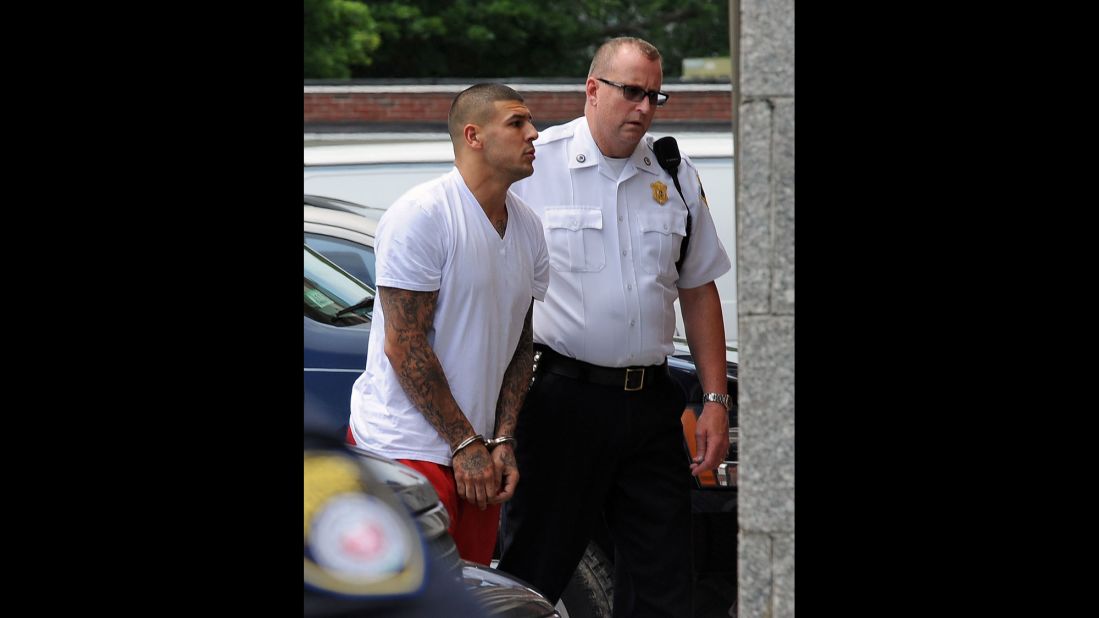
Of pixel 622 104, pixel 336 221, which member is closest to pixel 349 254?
pixel 336 221

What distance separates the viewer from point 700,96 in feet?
58.7

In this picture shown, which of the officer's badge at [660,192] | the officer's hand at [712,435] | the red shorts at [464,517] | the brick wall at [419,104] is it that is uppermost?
the brick wall at [419,104]

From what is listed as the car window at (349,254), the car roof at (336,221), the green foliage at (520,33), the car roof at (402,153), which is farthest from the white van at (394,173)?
the green foliage at (520,33)

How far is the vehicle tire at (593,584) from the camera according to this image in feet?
13.8

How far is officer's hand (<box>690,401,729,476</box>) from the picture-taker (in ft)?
12.2

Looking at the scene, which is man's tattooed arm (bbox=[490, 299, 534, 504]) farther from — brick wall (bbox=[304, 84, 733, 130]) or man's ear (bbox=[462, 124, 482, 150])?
brick wall (bbox=[304, 84, 733, 130])

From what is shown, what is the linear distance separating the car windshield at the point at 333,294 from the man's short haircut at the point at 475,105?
1.58 m

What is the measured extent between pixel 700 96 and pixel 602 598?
14.3 meters

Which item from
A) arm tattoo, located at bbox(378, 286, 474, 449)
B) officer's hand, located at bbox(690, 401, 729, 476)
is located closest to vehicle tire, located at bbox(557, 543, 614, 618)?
officer's hand, located at bbox(690, 401, 729, 476)

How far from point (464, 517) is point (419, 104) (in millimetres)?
15206

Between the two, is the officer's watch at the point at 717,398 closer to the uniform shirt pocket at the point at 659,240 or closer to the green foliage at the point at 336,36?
the uniform shirt pocket at the point at 659,240

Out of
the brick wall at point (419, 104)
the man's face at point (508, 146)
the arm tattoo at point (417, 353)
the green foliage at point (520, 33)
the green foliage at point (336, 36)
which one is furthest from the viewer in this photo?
the green foliage at point (520, 33)
